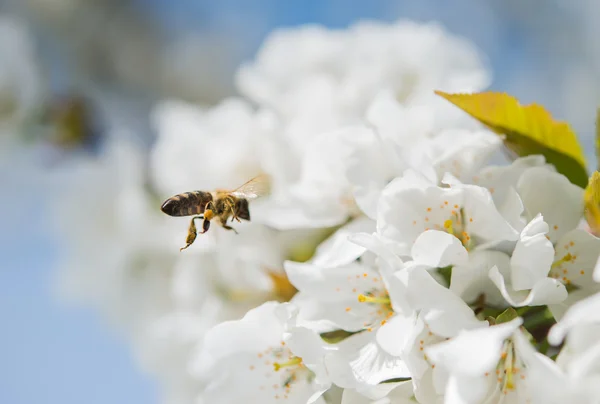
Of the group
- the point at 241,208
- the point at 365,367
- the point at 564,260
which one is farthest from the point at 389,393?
the point at 241,208

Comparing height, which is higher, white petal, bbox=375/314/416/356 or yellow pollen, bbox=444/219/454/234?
yellow pollen, bbox=444/219/454/234

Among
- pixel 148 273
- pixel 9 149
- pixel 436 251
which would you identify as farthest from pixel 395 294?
pixel 9 149

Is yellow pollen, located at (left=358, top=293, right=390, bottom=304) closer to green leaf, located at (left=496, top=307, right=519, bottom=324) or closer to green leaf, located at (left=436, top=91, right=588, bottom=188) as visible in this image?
green leaf, located at (left=496, top=307, right=519, bottom=324)

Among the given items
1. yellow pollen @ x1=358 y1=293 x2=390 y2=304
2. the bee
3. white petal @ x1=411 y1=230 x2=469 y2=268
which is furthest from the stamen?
the bee

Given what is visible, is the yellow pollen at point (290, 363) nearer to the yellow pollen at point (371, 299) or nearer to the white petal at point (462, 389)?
the yellow pollen at point (371, 299)

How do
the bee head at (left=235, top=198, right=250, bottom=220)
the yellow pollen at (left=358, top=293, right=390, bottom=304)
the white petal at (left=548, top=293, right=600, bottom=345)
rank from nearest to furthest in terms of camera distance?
the white petal at (left=548, top=293, right=600, bottom=345), the yellow pollen at (left=358, top=293, right=390, bottom=304), the bee head at (left=235, top=198, right=250, bottom=220)

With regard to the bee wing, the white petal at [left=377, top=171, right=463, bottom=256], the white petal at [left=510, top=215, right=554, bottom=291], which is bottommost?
the white petal at [left=510, top=215, right=554, bottom=291]

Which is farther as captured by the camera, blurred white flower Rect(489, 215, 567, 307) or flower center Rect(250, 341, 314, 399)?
flower center Rect(250, 341, 314, 399)

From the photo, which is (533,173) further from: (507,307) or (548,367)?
(548,367)

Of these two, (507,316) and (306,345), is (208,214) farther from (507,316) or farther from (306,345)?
(507,316)
